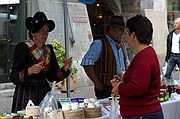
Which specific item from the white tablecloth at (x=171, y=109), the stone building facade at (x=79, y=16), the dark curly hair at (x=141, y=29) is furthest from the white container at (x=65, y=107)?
the stone building facade at (x=79, y=16)

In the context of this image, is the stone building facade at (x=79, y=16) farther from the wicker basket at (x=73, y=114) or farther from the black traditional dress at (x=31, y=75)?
the wicker basket at (x=73, y=114)

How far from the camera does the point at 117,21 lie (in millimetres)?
3975

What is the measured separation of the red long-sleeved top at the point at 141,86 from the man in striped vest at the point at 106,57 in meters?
1.29

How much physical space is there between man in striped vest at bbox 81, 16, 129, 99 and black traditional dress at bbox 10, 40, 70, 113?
0.61m

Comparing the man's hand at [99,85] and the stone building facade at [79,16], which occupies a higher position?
the stone building facade at [79,16]

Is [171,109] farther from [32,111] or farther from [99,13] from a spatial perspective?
[99,13]

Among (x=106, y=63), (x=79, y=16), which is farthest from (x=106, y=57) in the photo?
(x=79, y=16)

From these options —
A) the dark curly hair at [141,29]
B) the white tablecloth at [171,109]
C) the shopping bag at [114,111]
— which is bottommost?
the white tablecloth at [171,109]

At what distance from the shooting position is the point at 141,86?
8.30 feet

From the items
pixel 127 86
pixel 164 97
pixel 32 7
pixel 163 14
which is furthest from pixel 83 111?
pixel 163 14

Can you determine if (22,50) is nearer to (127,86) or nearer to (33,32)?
(33,32)

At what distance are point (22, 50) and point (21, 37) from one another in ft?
20.3

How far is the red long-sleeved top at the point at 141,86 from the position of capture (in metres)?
2.54

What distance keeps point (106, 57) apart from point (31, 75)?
3.39ft
